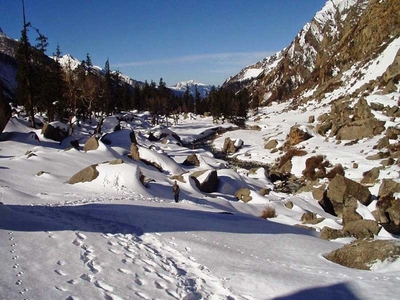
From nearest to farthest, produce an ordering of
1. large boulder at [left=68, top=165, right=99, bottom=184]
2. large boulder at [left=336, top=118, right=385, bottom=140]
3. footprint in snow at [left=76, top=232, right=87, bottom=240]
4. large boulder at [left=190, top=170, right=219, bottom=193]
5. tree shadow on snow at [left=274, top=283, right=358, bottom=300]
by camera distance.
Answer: tree shadow on snow at [left=274, top=283, right=358, bottom=300] → footprint in snow at [left=76, top=232, right=87, bottom=240] → large boulder at [left=68, top=165, right=99, bottom=184] → large boulder at [left=190, top=170, right=219, bottom=193] → large boulder at [left=336, top=118, right=385, bottom=140]

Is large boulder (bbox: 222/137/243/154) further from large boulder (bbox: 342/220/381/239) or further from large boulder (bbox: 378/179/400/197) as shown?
large boulder (bbox: 342/220/381/239)

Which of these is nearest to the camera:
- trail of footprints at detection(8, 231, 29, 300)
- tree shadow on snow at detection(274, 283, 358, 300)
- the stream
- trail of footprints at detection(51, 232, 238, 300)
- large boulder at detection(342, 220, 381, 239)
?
trail of footprints at detection(8, 231, 29, 300)

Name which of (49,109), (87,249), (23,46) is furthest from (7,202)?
(49,109)

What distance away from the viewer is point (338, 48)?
10962 centimetres

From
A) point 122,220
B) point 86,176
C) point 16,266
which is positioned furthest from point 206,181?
point 16,266

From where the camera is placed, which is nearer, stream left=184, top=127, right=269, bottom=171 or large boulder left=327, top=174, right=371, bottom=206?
large boulder left=327, top=174, right=371, bottom=206

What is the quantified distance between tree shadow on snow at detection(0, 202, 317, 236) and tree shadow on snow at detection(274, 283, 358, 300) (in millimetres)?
5261

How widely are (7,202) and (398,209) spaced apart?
22203 mm

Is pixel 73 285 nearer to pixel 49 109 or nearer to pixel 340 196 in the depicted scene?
pixel 340 196

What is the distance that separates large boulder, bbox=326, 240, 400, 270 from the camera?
10.1 meters

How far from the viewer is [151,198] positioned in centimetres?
2008

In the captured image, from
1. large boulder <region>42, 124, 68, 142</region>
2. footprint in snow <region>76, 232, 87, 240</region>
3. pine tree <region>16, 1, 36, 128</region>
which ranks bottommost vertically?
footprint in snow <region>76, 232, 87, 240</region>

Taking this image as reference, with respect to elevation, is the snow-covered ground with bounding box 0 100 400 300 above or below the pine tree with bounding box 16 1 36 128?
below

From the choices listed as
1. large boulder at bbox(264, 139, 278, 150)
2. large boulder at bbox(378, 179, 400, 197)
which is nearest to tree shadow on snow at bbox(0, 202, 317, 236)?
large boulder at bbox(378, 179, 400, 197)
